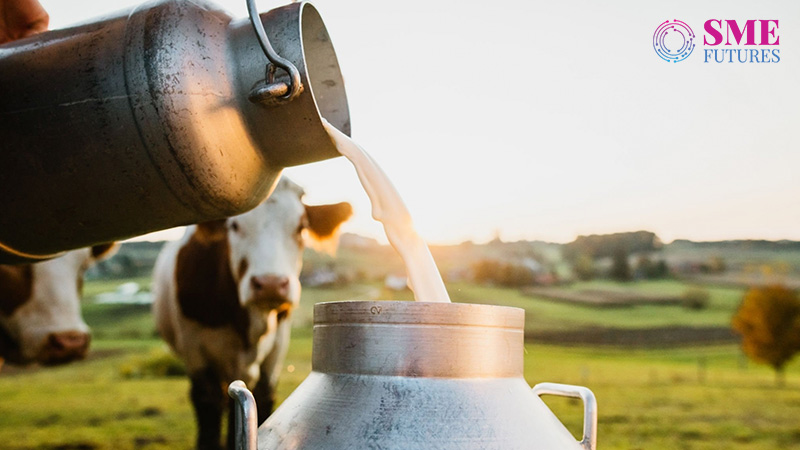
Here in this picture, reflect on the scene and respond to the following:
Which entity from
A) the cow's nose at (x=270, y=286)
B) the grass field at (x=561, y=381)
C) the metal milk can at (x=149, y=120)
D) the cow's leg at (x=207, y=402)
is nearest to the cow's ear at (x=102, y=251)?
the cow's nose at (x=270, y=286)

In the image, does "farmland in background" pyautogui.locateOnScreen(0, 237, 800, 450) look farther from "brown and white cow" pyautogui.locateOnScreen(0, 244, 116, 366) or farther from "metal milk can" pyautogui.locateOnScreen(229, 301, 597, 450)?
"metal milk can" pyautogui.locateOnScreen(229, 301, 597, 450)

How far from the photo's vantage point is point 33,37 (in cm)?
133

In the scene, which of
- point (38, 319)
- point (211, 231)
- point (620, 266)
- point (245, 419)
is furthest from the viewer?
point (620, 266)

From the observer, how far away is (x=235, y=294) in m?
3.34

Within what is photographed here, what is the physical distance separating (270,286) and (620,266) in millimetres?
5785

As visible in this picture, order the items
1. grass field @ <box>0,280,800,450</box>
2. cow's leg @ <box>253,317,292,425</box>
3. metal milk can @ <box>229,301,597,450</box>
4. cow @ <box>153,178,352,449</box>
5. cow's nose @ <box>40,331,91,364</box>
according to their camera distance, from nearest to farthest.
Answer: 1. metal milk can @ <box>229,301,597,450</box>
2. cow's nose @ <box>40,331,91,364</box>
3. cow @ <box>153,178,352,449</box>
4. cow's leg @ <box>253,317,292,425</box>
5. grass field @ <box>0,280,800,450</box>

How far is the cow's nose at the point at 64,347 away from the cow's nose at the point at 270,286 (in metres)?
0.82

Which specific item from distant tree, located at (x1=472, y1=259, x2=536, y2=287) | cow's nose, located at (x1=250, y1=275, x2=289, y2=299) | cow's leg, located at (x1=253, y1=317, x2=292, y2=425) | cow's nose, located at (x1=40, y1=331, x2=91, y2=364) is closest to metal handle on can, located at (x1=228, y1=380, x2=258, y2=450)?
cow's nose, located at (x1=250, y1=275, x2=289, y2=299)

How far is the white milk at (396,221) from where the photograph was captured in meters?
1.17

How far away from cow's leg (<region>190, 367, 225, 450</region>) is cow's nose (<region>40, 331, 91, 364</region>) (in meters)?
0.69

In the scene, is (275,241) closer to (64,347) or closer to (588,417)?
(64,347)

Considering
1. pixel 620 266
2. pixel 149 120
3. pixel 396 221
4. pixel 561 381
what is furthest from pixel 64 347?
pixel 620 266

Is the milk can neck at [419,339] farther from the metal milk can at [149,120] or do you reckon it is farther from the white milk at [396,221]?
the metal milk can at [149,120]

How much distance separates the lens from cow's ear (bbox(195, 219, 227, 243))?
10.6 feet
